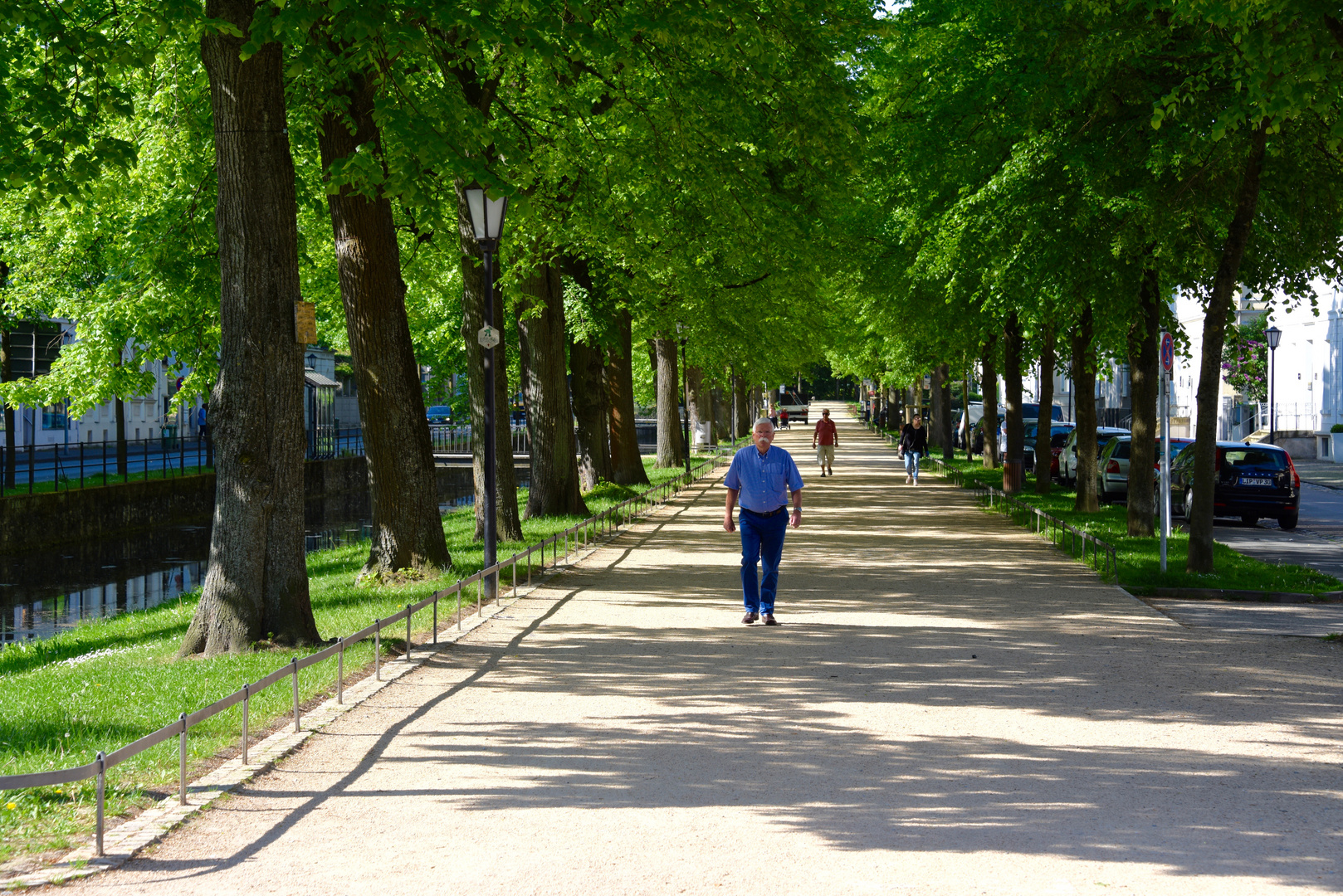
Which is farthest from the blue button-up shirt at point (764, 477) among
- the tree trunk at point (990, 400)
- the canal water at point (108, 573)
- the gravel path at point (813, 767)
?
the tree trunk at point (990, 400)

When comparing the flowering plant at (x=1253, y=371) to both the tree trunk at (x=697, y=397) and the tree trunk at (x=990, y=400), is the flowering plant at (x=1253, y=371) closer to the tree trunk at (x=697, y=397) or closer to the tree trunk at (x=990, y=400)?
the tree trunk at (x=990, y=400)

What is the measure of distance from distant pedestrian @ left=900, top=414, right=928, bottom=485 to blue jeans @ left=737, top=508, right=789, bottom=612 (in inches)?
944

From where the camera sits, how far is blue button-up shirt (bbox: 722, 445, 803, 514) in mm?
12352

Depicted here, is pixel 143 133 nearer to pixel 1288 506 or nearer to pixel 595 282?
pixel 595 282

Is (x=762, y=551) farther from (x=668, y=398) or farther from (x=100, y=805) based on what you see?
(x=668, y=398)

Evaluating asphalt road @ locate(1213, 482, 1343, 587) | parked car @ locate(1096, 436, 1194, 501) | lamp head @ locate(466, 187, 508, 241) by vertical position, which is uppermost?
lamp head @ locate(466, 187, 508, 241)

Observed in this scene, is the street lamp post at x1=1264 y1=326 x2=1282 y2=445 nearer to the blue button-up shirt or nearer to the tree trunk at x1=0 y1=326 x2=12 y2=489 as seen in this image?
the tree trunk at x1=0 y1=326 x2=12 y2=489

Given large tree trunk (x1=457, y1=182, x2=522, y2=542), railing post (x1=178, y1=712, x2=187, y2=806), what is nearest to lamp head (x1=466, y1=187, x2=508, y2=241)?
large tree trunk (x1=457, y1=182, x2=522, y2=542)

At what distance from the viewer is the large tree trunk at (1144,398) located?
61.2 feet

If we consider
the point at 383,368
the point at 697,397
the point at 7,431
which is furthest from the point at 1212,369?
the point at 697,397

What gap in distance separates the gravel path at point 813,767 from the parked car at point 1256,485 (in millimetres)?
12988

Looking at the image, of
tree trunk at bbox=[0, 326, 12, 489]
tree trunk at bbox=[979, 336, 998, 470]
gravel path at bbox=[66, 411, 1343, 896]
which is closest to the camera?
gravel path at bbox=[66, 411, 1343, 896]

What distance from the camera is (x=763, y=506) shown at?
487 inches

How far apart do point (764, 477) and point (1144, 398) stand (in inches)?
342
